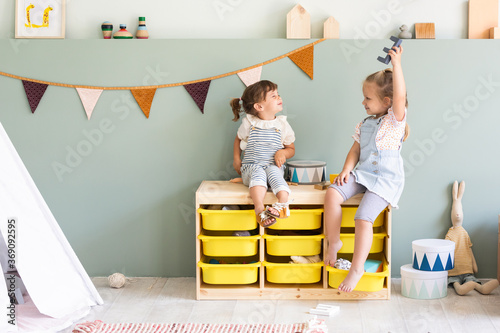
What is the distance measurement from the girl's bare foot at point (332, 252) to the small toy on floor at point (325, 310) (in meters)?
0.20

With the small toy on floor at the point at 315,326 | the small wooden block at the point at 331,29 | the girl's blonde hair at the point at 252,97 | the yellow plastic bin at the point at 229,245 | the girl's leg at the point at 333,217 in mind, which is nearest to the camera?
the small toy on floor at the point at 315,326

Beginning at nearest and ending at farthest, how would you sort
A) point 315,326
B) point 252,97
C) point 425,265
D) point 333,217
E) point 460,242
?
point 315,326 < point 333,217 < point 425,265 < point 252,97 < point 460,242

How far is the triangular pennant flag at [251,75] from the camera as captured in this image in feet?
9.66

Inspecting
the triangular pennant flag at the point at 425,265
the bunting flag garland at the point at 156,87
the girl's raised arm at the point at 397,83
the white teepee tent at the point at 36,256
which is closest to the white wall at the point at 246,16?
the bunting flag garland at the point at 156,87

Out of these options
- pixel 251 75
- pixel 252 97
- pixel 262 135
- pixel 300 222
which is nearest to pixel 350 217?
pixel 300 222

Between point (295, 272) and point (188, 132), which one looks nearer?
point (295, 272)

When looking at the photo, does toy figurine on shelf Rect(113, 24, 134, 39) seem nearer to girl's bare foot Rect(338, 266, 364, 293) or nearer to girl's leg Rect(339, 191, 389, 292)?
girl's leg Rect(339, 191, 389, 292)

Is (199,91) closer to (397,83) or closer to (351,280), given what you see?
(397,83)

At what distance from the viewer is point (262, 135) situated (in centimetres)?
285

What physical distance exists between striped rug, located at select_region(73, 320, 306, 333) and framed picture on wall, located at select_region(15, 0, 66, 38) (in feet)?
4.89

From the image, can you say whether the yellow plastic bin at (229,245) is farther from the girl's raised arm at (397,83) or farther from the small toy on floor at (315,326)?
the girl's raised arm at (397,83)

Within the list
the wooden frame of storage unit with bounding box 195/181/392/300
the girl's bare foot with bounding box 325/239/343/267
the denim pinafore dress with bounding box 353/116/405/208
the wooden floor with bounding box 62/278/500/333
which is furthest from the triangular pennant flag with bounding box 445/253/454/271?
the girl's bare foot with bounding box 325/239/343/267

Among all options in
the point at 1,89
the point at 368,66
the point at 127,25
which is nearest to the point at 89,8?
the point at 127,25

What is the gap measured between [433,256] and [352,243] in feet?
1.22
